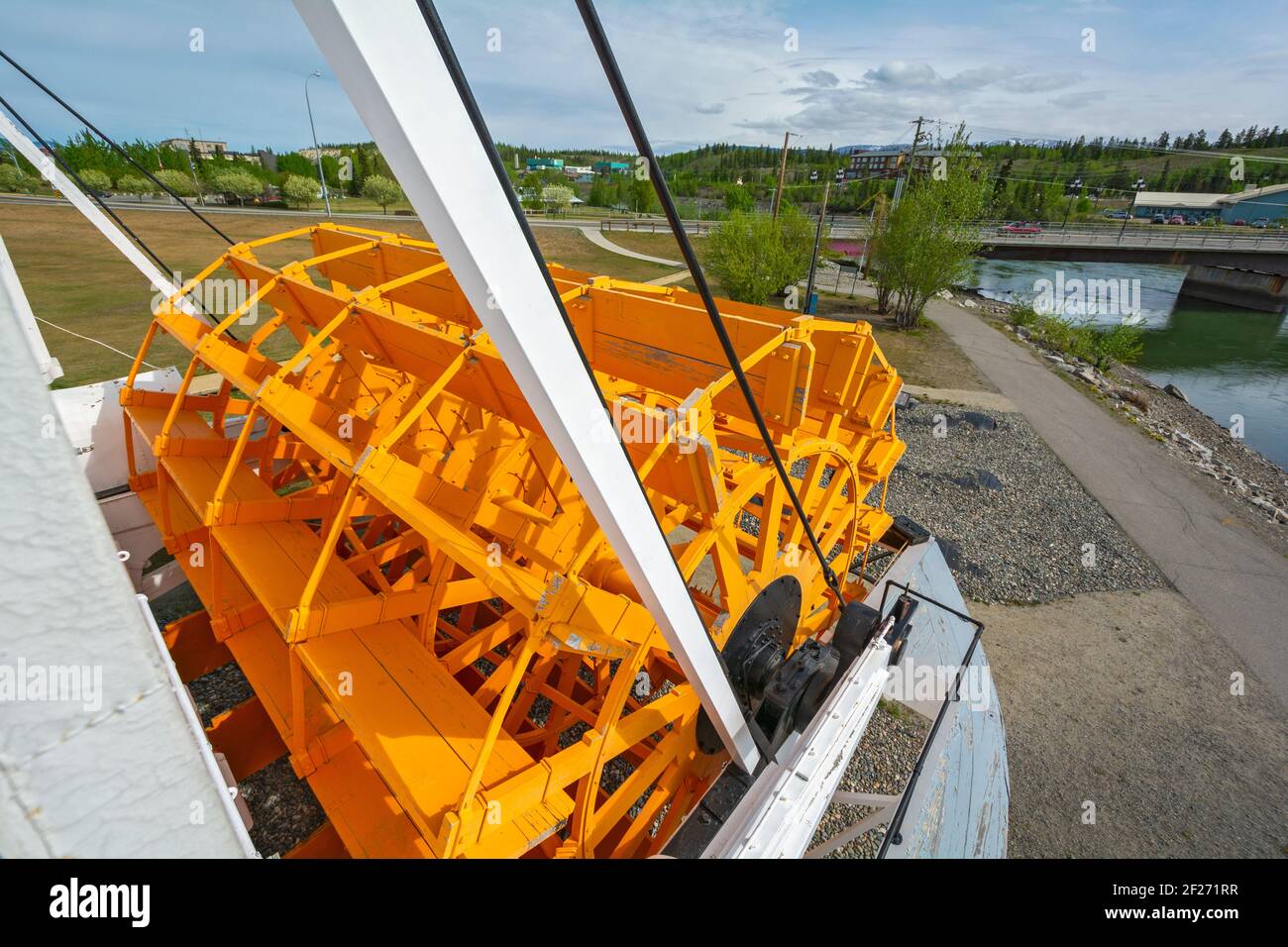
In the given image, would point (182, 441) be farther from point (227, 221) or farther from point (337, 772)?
point (227, 221)

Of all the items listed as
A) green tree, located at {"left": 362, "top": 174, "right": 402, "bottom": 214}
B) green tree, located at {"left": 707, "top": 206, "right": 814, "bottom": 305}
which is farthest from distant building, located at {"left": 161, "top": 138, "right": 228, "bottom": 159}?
green tree, located at {"left": 707, "top": 206, "right": 814, "bottom": 305}

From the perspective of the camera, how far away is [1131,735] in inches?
218

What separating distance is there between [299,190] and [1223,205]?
8942 centimetres

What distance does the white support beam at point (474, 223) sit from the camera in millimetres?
907

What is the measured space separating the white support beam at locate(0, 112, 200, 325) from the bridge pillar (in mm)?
46372

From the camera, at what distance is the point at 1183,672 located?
6.43 meters

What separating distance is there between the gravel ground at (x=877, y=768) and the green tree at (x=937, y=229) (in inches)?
722

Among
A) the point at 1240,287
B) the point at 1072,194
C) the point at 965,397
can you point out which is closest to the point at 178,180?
the point at 965,397

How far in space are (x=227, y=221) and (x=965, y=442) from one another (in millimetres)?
37646

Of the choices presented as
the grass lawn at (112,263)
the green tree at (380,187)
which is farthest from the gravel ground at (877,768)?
the green tree at (380,187)

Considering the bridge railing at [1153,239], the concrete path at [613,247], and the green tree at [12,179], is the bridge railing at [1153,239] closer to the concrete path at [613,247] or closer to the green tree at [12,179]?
the concrete path at [613,247]

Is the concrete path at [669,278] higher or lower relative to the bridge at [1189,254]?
lower

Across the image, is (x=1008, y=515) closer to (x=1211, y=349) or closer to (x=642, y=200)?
(x=1211, y=349)
